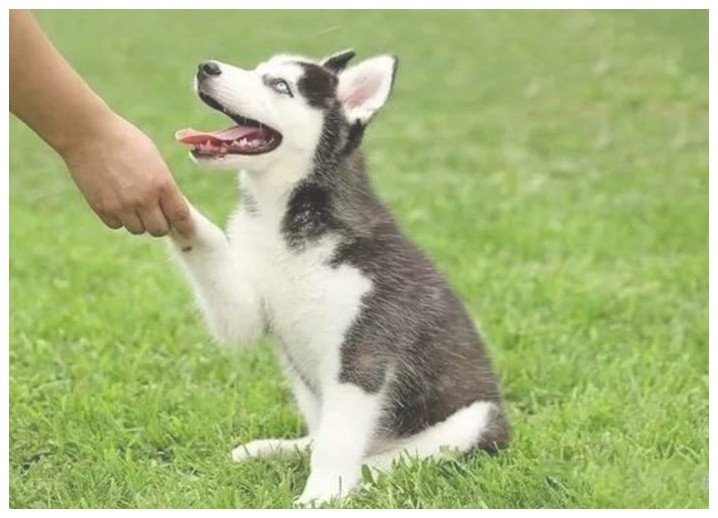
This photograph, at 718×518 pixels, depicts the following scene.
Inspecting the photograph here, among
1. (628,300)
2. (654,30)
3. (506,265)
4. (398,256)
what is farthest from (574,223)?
(654,30)

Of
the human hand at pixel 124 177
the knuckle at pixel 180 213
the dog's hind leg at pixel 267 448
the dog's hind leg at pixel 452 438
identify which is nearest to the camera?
the human hand at pixel 124 177

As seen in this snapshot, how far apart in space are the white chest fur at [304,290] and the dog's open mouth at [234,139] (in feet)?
0.77

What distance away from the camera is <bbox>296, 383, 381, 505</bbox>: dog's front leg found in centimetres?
389

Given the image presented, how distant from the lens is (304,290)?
3.97m

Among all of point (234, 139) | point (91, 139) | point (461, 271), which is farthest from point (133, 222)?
point (461, 271)

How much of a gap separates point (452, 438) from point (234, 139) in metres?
1.07

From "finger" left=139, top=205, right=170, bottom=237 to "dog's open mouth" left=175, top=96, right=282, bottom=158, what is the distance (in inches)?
7.4

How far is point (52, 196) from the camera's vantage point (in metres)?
8.66

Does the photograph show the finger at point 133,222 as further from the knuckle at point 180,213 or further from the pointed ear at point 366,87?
the pointed ear at point 366,87

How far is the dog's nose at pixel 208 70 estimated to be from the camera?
378 centimetres

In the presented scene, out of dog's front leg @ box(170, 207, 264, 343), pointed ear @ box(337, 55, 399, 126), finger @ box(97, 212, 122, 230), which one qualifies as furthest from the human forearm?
pointed ear @ box(337, 55, 399, 126)

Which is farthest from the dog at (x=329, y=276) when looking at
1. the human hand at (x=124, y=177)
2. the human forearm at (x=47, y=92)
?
the human forearm at (x=47, y=92)

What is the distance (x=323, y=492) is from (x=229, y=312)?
1.86ft

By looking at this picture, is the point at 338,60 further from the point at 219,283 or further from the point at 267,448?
the point at 267,448
